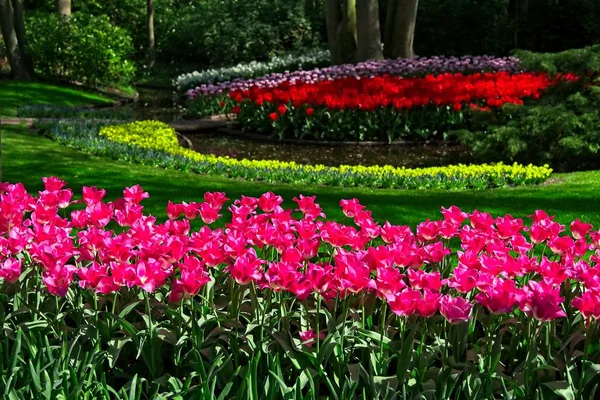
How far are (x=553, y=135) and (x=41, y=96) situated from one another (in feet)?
43.4

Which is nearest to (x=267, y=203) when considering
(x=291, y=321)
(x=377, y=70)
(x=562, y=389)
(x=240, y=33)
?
(x=291, y=321)

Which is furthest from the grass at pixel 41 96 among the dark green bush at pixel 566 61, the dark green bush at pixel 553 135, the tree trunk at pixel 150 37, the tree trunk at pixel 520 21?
the tree trunk at pixel 520 21

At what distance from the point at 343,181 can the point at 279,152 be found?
3.96 m

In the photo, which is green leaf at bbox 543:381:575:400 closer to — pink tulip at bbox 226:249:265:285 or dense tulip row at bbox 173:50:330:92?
pink tulip at bbox 226:249:265:285

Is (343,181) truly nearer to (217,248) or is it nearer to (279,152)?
(279,152)

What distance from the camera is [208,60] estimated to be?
32.3m

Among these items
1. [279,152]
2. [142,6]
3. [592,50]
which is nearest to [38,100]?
[279,152]

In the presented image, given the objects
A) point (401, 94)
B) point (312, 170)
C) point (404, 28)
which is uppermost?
point (404, 28)

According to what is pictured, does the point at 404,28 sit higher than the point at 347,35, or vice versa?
the point at 404,28

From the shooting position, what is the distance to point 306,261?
3949 mm

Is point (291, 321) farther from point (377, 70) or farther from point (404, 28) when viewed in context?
point (404, 28)

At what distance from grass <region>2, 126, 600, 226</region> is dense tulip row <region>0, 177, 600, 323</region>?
3.70m

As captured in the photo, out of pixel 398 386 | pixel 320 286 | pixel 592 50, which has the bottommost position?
pixel 398 386

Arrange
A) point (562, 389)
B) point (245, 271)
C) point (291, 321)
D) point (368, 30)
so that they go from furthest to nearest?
1. point (368, 30)
2. point (291, 321)
3. point (245, 271)
4. point (562, 389)
